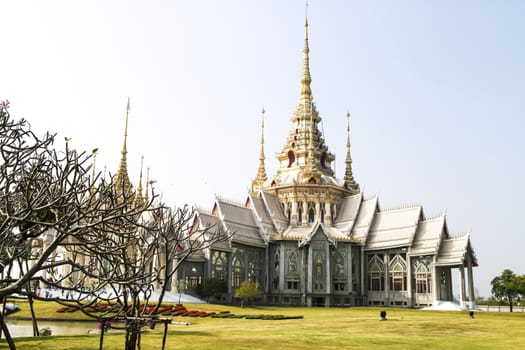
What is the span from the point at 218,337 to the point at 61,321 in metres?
17.2

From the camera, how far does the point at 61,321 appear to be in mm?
35719

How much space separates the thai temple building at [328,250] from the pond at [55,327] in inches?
883

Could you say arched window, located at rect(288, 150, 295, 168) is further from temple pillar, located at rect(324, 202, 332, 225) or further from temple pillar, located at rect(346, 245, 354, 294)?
temple pillar, located at rect(346, 245, 354, 294)

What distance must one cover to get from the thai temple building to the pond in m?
22.4

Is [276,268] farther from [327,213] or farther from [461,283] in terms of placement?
[461,283]

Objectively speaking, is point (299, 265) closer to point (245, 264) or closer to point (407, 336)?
point (245, 264)

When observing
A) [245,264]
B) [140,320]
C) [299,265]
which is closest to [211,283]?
[245,264]

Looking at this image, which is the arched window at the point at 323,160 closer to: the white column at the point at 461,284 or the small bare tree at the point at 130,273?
the white column at the point at 461,284

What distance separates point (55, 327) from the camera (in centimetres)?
3155

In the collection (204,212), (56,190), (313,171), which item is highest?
(313,171)

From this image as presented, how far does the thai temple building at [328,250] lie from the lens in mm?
58531

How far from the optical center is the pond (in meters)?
27.4

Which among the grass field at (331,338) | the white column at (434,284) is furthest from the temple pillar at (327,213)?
the grass field at (331,338)

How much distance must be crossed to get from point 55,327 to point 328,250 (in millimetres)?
35097
